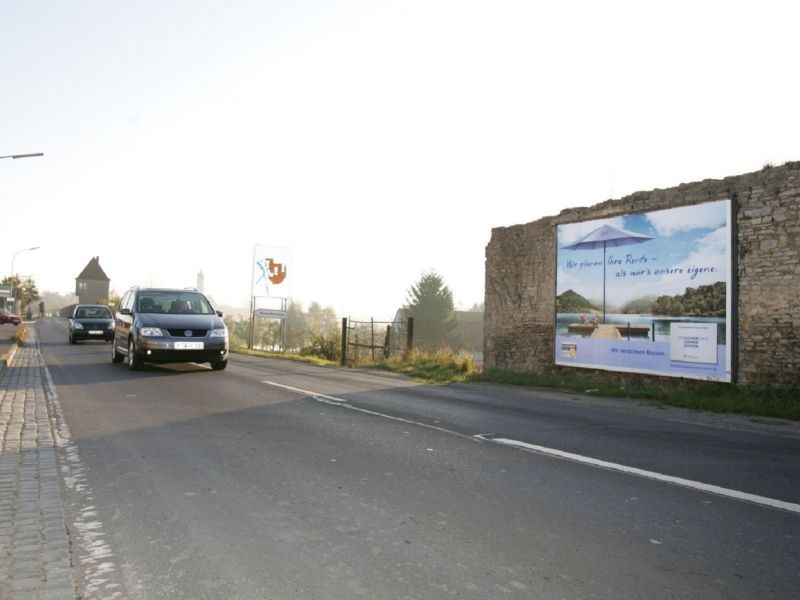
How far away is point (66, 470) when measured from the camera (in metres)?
5.13

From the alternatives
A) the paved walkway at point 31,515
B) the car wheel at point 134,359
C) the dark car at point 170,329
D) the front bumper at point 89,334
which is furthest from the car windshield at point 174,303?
the front bumper at point 89,334

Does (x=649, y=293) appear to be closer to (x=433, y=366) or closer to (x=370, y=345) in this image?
(x=433, y=366)

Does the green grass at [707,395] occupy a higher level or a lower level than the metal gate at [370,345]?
lower

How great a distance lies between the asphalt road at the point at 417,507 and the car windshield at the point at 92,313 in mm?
20165

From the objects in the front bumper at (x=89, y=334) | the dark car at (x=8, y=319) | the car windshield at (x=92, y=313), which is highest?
the car windshield at (x=92, y=313)

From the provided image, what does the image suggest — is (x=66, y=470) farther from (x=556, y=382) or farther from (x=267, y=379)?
(x=556, y=382)

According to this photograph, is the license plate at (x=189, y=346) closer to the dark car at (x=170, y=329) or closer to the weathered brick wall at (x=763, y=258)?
the dark car at (x=170, y=329)

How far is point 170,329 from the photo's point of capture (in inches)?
521

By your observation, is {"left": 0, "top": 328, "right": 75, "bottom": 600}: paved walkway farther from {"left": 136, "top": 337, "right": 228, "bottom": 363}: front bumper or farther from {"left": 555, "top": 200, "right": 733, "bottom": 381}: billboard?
{"left": 555, "top": 200, "right": 733, "bottom": 381}: billboard

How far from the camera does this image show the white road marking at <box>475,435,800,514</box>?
445 centimetres

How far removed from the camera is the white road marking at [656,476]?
4449 millimetres

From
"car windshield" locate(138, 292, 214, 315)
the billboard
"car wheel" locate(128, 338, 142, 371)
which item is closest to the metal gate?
the billboard

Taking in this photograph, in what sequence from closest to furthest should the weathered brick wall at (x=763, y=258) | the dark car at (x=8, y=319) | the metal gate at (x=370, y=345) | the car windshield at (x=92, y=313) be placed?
the weathered brick wall at (x=763, y=258) < the metal gate at (x=370, y=345) < the car windshield at (x=92, y=313) < the dark car at (x=8, y=319)

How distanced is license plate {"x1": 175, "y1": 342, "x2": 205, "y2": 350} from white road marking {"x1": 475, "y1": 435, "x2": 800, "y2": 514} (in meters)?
8.48
